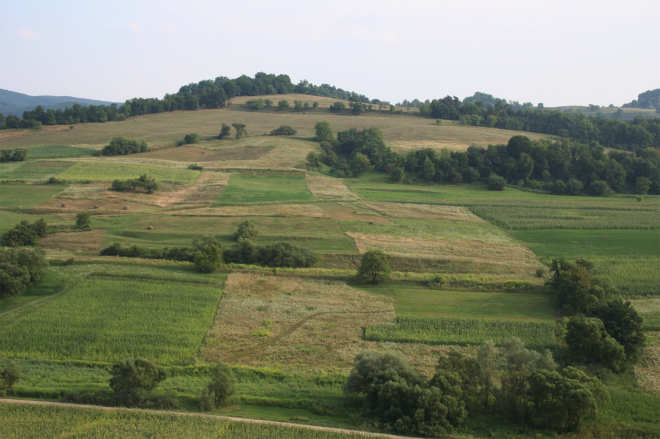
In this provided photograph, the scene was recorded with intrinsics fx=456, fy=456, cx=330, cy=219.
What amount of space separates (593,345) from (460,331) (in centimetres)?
866

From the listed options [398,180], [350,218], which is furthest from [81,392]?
[398,180]

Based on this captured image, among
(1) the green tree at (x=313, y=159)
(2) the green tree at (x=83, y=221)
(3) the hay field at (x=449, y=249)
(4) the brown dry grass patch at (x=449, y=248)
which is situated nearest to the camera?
(3) the hay field at (x=449, y=249)

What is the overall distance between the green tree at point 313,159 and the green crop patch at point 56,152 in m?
50.1

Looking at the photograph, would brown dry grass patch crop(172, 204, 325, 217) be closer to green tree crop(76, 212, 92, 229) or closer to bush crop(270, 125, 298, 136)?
green tree crop(76, 212, 92, 229)

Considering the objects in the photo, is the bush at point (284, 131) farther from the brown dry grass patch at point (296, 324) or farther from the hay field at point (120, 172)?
the brown dry grass patch at point (296, 324)

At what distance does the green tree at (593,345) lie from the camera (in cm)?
2905

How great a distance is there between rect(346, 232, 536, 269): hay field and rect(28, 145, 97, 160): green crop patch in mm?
76184

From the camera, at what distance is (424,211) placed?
74.1 meters

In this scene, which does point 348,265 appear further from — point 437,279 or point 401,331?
point 401,331

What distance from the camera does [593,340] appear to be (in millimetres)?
29250

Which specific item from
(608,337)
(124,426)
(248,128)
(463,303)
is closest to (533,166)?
(463,303)

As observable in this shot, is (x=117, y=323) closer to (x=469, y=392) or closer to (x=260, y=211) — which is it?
(x=469, y=392)

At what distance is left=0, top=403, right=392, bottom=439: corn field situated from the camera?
2116 cm

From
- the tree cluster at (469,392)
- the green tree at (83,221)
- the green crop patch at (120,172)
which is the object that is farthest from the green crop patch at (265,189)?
the tree cluster at (469,392)
